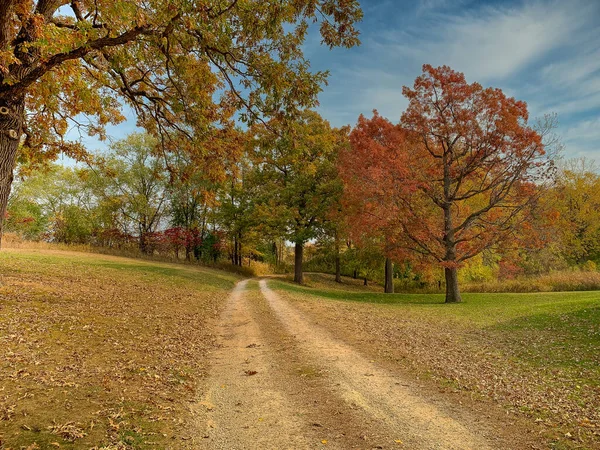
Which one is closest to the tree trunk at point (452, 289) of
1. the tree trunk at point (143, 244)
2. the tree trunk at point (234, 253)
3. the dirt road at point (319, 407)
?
the dirt road at point (319, 407)

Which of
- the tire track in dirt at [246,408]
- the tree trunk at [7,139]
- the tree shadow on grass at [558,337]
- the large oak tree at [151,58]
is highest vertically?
the large oak tree at [151,58]

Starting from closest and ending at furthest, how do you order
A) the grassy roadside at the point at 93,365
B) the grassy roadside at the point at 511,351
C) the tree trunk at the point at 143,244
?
1. the grassy roadside at the point at 93,365
2. the grassy roadside at the point at 511,351
3. the tree trunk at the point at 143,244

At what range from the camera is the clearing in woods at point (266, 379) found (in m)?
4.18

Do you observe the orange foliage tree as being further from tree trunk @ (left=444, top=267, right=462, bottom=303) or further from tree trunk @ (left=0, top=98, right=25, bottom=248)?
tree trunk @ (left=0, top=98, right=25, bottom=248)

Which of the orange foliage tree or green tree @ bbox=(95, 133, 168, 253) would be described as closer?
the orange foliage tree

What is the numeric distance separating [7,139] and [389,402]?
26.8 ft

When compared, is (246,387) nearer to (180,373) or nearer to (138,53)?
(180,373)

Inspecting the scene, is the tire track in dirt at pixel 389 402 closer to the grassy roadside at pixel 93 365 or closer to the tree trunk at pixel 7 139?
the grassy roadside at pixel 93 365

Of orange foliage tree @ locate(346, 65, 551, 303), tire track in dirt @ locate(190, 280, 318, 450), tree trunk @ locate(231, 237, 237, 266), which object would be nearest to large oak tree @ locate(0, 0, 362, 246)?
tire track in dirt @ locate(190, 280, 318, 450)

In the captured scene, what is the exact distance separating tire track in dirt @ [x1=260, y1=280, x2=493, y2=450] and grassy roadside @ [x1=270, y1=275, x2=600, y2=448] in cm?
85

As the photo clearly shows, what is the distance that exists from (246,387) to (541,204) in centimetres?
1947

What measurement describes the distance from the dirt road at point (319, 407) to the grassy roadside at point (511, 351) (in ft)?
3.06

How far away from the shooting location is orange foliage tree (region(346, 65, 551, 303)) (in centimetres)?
1788

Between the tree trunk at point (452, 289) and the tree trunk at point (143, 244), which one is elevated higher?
the tree trunk at point (143, 244)
